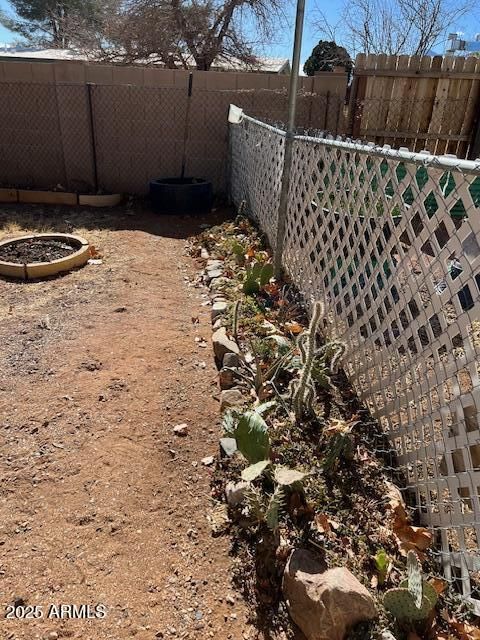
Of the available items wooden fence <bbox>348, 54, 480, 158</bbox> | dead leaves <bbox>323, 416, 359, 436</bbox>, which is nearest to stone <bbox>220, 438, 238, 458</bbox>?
dead leaves <bbox>323, 416, 359, 436</bbox>

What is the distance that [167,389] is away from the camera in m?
2.68

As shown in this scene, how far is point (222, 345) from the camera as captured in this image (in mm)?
2879

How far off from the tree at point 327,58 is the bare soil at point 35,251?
26.3 ft

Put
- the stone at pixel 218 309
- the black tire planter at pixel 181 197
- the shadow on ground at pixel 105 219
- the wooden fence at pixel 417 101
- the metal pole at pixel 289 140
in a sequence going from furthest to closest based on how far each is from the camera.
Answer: the wooden fence at pixel 417 101
the black tire planter at pixel 181 197
the shadow on ground at pixel 105 219
the stone at pixel 218 309
the metal pole at pixel 289 140

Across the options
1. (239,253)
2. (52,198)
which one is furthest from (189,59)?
(239,253)

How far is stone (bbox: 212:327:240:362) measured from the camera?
284 cm

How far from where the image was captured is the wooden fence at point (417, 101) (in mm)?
6203

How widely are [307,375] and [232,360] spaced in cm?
71

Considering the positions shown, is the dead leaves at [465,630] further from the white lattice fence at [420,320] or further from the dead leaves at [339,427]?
the dead leaves at [339,427]

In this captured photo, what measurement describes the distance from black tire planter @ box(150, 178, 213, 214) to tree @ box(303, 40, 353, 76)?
5.89 m

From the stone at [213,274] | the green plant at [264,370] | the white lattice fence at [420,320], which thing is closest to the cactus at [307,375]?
the green plant at [264,370]

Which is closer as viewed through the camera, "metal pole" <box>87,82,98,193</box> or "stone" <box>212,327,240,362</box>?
"stone" <box>212,327,240,362</box>

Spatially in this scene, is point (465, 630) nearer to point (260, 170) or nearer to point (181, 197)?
point (260, 170)

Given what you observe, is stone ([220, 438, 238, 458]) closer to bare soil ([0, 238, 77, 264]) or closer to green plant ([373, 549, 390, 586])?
green plant ([373, 549, 390, 586])
